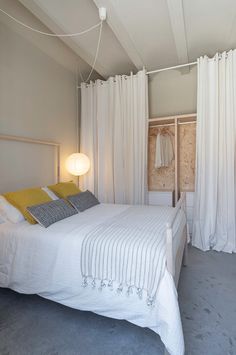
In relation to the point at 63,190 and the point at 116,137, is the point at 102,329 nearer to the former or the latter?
the point at 63,190

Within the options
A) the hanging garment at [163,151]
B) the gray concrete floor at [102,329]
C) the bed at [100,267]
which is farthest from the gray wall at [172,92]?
the gray concrete floor at [102,329]

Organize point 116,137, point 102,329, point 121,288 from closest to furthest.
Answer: point 121,288
point 102,329
point 116,137

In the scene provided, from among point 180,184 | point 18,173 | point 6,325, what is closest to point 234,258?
point 180,184

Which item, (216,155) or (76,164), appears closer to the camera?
(216,155)

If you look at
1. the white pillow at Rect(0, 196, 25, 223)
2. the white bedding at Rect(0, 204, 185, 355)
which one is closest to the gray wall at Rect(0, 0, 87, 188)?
the white pillow at Rect(0, 196, 25, 223)

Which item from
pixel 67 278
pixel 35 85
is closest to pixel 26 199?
pixel 67 278

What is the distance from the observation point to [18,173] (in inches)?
106

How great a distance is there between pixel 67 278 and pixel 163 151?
265cm

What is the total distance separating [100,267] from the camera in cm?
150

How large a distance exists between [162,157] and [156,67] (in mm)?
1437

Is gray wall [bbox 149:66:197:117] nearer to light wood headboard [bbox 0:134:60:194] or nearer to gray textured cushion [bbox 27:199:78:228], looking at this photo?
light wood headboard [bbox 0:134:60:194]

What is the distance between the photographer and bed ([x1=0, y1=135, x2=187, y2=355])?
4.14 ft

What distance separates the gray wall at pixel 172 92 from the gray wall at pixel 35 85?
141 centimetres

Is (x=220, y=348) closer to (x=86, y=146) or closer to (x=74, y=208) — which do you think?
(x=74, y=208)
